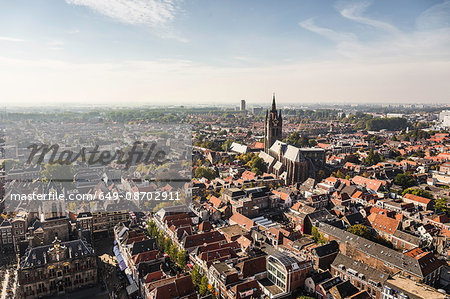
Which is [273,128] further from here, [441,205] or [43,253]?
[43,253]

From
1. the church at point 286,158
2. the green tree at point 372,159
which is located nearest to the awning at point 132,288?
the church at point 286,158

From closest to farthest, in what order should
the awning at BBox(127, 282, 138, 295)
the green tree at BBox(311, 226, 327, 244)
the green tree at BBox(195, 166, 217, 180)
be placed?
the awning at BBox(127, 282, 138, 295) → the green tree at BBox(311, 226, 327, 244) → the green tree at BBox(195, 166, 217, 180)

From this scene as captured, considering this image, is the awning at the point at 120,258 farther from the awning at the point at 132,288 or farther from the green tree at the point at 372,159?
the green tree at the point at 372,159

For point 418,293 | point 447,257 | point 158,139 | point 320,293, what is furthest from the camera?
point 158,139

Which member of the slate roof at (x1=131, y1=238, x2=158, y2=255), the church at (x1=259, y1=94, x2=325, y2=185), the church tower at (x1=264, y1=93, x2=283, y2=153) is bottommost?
the slate roof at (x1=131, y1=238, x2=158, y2=255)

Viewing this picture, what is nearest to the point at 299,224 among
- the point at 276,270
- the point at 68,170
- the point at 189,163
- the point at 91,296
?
the point at 276,270

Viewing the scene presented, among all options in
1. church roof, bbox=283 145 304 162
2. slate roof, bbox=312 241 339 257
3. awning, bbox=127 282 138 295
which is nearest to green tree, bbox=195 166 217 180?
church roof, bbox=283 145 304 162

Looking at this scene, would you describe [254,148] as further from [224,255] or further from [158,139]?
[224,255]

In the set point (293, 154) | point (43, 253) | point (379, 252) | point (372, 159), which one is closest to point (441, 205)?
point (379, 252)

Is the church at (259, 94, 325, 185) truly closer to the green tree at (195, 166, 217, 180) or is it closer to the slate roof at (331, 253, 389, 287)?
the green tree at (195, 166, 217, 180)
